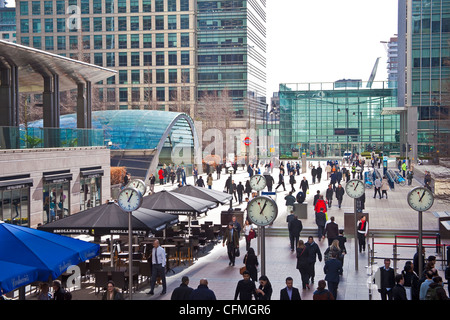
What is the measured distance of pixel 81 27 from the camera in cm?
11612

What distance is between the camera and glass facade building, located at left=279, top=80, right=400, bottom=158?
106 meters

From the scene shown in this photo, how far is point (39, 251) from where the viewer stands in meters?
11.6

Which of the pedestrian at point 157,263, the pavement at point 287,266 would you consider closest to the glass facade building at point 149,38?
the pavement at point 287,266

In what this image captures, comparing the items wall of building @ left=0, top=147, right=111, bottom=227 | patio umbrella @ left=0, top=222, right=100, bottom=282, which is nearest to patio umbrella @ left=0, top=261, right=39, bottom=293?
patio umbrella @ left=0, top=222, right=100, bottom=282

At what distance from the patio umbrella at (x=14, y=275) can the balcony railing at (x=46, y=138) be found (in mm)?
15101

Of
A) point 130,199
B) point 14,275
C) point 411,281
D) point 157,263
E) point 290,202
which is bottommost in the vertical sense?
point 411,281

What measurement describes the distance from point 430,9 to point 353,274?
66.0 m

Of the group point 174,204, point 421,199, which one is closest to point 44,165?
point 174,204

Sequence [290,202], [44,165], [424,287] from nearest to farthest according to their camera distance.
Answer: [424,287] < [44,165] < [290,202]

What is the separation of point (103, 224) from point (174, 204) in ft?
18.0

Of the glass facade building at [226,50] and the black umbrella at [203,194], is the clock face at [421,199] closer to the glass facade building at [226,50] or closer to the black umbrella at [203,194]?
the black umbrella at [203,194]

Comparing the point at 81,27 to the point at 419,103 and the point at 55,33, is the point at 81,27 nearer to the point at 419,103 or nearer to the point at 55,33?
the point at 55,33

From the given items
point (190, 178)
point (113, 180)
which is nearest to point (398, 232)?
point (113, 180)

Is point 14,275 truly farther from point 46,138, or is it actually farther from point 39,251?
point 46,138
